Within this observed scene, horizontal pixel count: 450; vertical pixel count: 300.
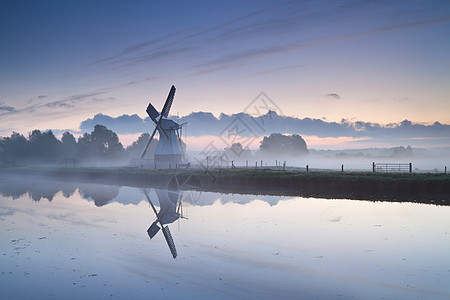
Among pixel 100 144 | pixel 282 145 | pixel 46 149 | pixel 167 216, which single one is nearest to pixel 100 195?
pixel 167 216

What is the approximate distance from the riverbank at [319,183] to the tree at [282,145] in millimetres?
108963

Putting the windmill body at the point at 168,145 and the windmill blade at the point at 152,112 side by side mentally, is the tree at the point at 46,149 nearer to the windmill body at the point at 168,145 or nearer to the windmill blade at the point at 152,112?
the windmill blade at the point at 152,112

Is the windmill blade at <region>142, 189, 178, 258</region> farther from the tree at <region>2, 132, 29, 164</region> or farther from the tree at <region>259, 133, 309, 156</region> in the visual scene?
the tree at <region>259, 133, 309, 156</region>

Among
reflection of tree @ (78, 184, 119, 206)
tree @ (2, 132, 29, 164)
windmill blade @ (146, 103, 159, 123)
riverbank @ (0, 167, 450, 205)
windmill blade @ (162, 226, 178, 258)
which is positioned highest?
windmill blade @ (146, 103, 159, 123)

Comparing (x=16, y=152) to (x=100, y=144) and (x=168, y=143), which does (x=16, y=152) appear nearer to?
(x=100, y=144)

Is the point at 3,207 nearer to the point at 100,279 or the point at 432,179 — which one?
the point at 100,279

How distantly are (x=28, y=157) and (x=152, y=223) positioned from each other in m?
104

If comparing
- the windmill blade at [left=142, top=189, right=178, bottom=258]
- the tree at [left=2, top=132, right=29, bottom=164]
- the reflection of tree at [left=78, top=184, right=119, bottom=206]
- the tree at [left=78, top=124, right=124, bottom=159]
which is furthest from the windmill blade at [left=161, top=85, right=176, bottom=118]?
the tree at [left=2, top=132, right=29, bottom=164]

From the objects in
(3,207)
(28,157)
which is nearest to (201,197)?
(3,207)

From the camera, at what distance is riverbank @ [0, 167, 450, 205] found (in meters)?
27.2

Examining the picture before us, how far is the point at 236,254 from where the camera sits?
12547 mm

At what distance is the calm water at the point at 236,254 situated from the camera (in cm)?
931

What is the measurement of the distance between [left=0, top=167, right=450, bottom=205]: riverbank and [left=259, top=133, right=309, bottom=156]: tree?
357 ft

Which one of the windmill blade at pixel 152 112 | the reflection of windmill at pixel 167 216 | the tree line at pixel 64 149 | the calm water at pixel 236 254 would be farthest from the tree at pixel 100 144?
the calm water at pixel 236 254
